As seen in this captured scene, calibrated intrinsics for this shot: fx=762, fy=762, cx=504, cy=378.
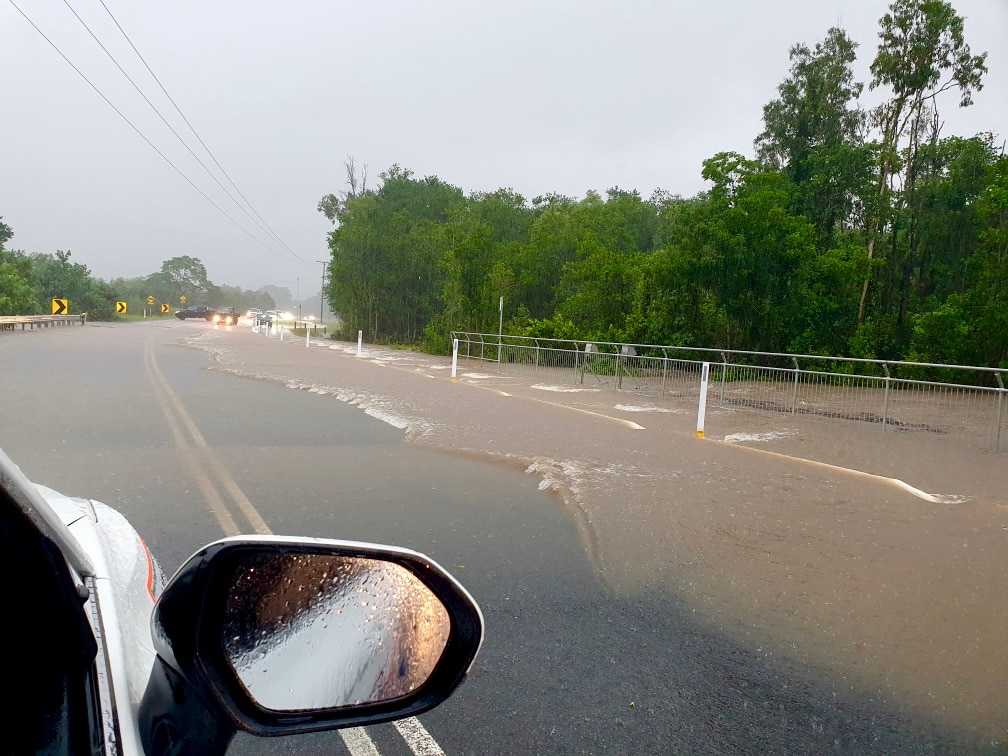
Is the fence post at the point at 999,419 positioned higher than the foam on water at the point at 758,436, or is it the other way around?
the fence post at the point at 999,419

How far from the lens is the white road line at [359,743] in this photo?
3.04 meters

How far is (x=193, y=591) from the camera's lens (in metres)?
1.28

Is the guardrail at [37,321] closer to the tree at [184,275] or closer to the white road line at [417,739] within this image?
the white road line at [417,739]

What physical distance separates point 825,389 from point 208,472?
1212 centimetres

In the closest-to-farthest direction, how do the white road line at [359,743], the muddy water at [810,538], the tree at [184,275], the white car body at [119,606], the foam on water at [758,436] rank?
the white car body at [119,606], the white road line at [359,743], the muddy water at [810,538], the foam on water at [758,436], the tree at [184,275]

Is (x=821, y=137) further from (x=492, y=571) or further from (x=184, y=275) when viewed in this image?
(x=184, y=275)

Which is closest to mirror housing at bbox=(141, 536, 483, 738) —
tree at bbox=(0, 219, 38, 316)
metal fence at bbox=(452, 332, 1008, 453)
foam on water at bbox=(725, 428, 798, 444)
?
foam on water at bbox=(725, 428, 798, 444)

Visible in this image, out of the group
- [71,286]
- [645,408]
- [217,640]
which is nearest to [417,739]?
[217,640]

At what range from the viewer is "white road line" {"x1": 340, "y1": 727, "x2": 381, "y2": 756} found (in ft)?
9.98

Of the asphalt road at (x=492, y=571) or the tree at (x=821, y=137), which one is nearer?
the asphalt road at (x=492, y=571)

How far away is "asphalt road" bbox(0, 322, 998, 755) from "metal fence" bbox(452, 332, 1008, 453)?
775 centimetres

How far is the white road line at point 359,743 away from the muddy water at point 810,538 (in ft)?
7.32

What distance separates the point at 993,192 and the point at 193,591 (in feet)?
93.0

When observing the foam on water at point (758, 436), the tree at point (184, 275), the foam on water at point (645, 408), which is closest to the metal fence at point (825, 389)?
the foam on water at point (645, 408)
